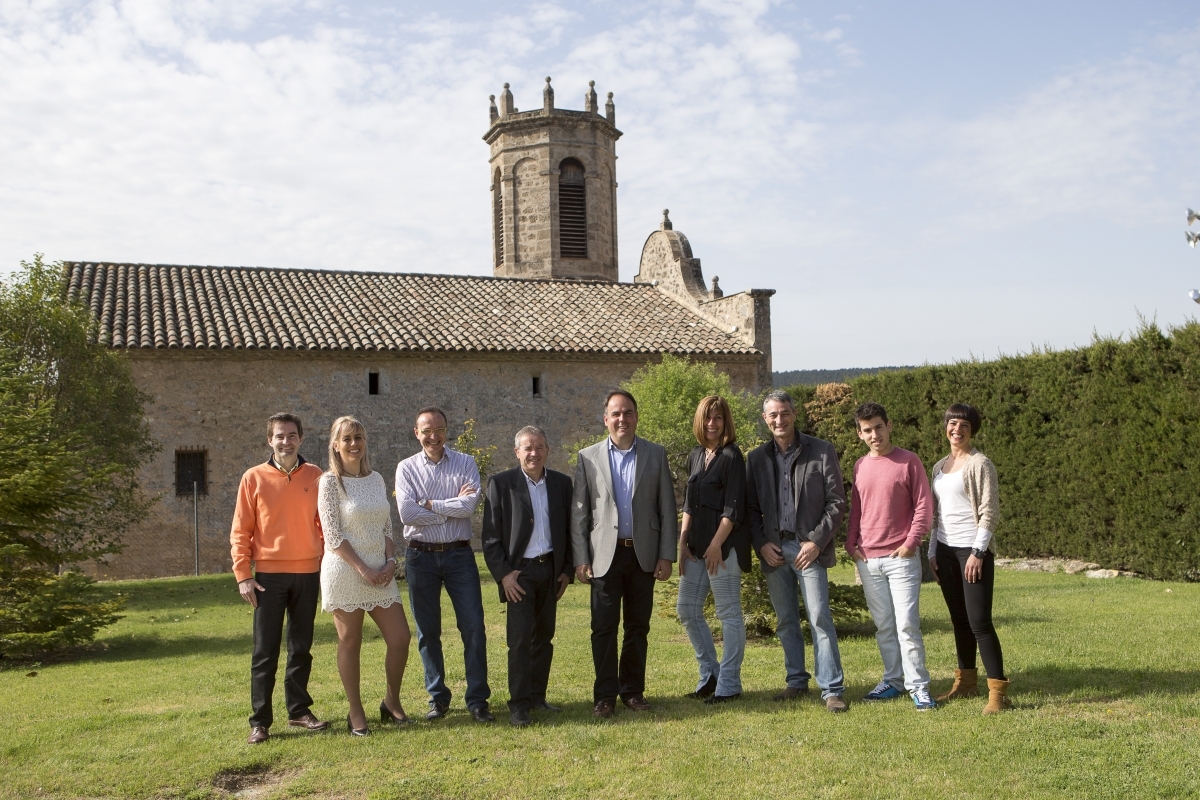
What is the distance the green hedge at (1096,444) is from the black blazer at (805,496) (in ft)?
27.5

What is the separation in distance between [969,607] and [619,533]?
2217 millimetres

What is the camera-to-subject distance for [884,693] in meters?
6.64

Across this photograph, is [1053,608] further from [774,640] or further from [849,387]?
[849,387]

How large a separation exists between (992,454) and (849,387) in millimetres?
4835

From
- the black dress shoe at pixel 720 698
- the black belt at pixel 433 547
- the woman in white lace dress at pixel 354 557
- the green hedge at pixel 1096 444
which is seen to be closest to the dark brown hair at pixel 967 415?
the black dress shoe at pixel 720 698

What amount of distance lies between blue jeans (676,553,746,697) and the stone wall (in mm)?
14909

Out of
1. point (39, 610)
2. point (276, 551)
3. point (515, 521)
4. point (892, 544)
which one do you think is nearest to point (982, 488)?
point (892, 544)

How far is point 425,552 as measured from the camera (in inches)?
252

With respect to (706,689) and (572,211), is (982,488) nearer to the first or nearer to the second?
(706,689)

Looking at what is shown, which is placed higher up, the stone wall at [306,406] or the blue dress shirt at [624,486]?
the stone wall at [306,406]

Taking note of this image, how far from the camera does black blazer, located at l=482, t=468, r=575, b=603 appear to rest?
6457 mm

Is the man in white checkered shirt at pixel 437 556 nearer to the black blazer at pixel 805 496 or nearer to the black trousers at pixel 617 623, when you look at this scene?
the black trousers at pixel 617 623

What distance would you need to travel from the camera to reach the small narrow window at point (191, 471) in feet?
67.6

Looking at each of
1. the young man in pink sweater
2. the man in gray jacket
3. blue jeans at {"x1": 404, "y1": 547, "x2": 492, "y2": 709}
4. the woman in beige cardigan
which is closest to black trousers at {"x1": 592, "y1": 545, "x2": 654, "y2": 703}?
blue jeans at {"x1": 404, "y1": 547, "x2": 492, "y2": 709}
